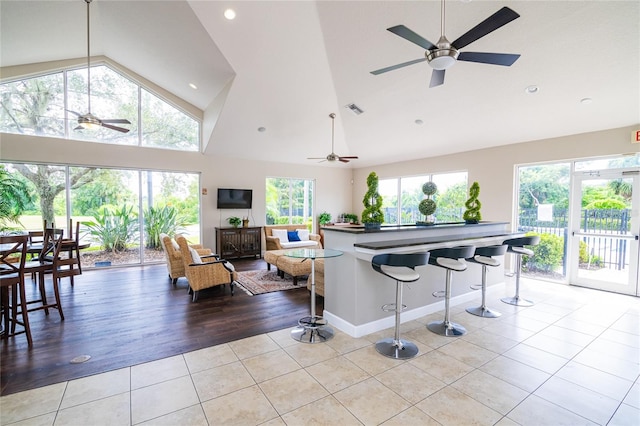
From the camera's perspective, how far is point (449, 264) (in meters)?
3.19

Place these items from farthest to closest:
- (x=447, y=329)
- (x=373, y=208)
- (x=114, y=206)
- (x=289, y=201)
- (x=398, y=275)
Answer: (x=289, y=201) → (x=114, y=206) → (x=373, y=208) → (x=447, y=329) → (x=398, y=275)

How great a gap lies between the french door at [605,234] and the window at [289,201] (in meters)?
6.38

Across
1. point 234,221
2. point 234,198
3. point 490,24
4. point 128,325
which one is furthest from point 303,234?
point 490,24

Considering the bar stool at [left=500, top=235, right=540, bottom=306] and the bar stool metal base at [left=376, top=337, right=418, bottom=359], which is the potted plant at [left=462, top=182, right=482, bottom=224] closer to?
the bar stool at [left=500, top=235, right=540, bottom=306]

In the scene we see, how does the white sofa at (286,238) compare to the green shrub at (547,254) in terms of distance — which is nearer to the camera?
the green shrub at (547,254)

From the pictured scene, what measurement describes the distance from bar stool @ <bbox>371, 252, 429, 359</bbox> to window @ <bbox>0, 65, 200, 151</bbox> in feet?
17.0

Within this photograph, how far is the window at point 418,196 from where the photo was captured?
22.9ft

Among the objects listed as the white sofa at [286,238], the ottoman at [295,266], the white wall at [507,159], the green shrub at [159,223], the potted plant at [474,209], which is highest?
the white wall at [507,159]

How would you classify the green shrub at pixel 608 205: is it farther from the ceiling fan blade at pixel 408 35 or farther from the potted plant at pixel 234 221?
the potted plant at pixel 234 221

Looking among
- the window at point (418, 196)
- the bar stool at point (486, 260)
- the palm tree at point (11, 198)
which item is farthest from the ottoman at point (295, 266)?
the palm tree at point (11, 198)

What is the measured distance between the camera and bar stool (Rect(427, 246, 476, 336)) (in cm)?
314

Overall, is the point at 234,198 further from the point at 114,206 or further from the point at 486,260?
the point at 486,260

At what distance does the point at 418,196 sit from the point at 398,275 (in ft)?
19.2

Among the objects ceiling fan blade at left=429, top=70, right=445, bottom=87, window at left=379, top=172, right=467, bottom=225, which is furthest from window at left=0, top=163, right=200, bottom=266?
ceiling fan blade at left=429, top=70, right=445, bottom=87
